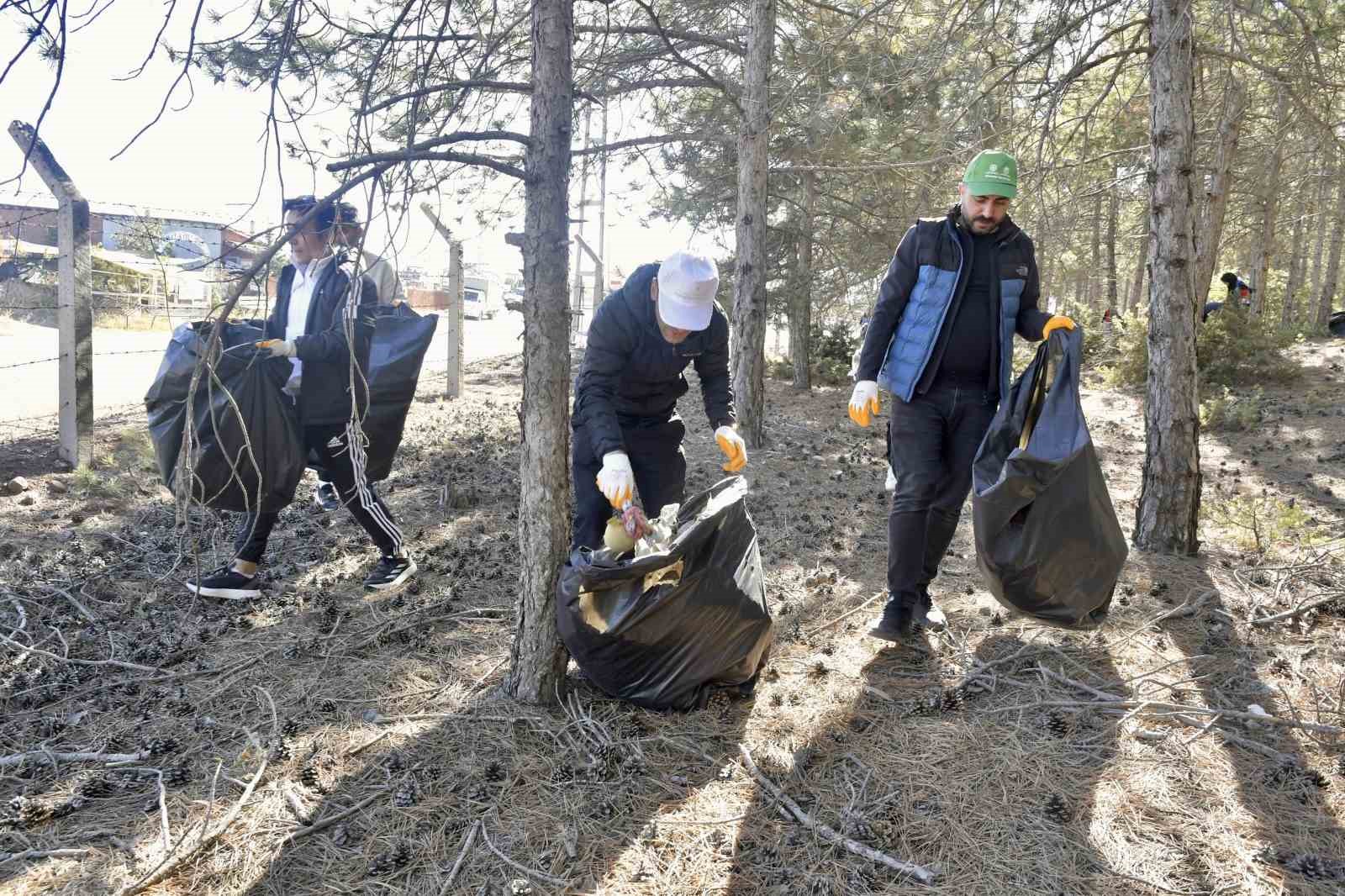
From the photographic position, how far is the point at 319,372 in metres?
3.56

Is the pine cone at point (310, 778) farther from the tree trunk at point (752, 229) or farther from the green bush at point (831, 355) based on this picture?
the green bush at point (831, 355)

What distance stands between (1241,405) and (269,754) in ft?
27.3

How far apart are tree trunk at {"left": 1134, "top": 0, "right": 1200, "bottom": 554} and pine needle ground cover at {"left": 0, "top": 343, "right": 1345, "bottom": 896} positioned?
0.30 metres

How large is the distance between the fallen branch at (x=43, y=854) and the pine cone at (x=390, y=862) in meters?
0.65

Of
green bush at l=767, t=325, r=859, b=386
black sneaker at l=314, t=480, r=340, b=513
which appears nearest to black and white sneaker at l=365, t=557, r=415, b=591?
black sneaker at l=314, t=480, r=340, b=513

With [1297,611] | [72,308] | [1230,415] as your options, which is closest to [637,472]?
[1297,611]

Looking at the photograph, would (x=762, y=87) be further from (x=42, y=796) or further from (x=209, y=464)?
(x=42, y=796)

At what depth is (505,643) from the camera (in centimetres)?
315

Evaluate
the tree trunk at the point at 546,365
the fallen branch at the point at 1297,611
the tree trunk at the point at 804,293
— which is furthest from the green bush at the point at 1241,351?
the tree trunk at the point at 546,365

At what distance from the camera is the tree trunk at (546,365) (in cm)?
240

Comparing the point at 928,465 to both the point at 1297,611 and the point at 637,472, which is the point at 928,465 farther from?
the point at 1297,611

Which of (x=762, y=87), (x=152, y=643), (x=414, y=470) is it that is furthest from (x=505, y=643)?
(x=762, y=87)

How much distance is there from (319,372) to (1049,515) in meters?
2.80

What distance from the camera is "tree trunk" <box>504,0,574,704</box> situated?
2.40m
